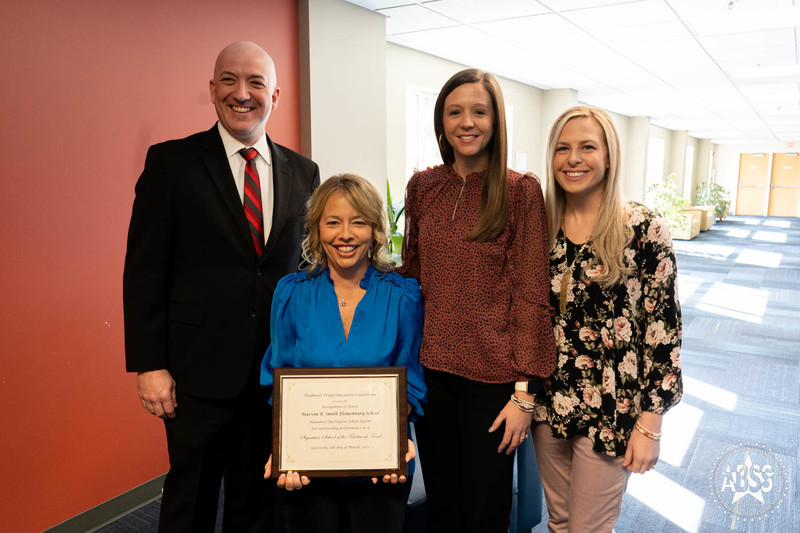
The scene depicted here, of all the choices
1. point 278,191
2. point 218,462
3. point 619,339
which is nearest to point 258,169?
point 278,191

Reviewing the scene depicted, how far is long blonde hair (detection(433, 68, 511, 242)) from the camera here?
4.78 feet

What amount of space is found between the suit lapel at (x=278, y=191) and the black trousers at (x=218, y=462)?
1.43ft

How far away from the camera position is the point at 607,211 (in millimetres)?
1451

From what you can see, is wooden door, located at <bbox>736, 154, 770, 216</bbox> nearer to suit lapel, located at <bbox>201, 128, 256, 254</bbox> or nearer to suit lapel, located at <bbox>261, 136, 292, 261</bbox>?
suit lapel, located at <bbox>261, 136, 292, 261</bbox>

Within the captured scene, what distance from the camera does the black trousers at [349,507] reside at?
1.44 m

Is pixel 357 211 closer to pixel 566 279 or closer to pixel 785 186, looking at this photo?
pixel 566 279

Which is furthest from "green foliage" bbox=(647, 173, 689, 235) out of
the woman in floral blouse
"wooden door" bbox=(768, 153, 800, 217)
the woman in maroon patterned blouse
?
"wooden door" bbox=(768, 153, 800, 217)

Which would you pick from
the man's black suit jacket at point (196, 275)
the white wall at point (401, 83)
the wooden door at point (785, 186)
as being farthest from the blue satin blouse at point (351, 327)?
the wooden door at point (785, 186)

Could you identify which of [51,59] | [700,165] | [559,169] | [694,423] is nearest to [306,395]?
[559,169]

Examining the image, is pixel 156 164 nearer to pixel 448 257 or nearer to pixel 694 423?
pixel 448 257

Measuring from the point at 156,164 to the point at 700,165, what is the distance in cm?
1891

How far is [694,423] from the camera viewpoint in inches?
137

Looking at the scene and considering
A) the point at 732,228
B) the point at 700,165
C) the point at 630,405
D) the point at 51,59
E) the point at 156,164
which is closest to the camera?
the point at 630,405

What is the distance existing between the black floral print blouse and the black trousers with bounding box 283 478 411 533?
1.58ft
